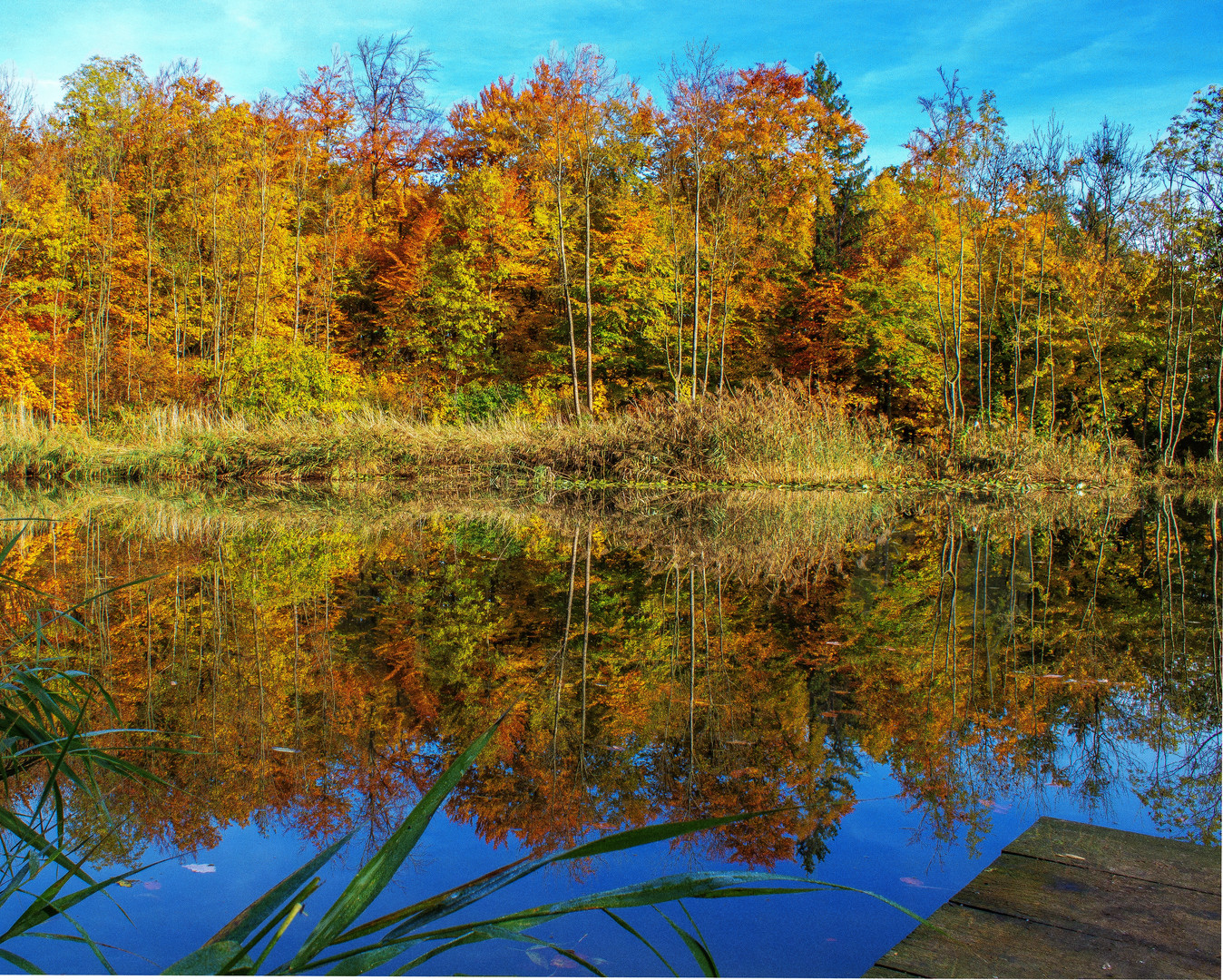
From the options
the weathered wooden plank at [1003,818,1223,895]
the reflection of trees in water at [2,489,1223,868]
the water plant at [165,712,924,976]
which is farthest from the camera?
the reflection of trees in water at [2,489,1223,868]

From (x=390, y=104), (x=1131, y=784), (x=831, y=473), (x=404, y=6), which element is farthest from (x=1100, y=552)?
(x=390, y=104)

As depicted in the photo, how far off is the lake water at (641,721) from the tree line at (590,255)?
13.8 metres

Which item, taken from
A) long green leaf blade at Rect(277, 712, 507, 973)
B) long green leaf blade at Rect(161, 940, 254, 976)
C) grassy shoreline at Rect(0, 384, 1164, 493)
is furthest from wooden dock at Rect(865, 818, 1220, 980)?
grassy shoreline at Rect(0, 384, 1164, 493)

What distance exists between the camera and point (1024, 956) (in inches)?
60.4

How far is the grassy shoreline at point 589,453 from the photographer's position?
1495 centimetres

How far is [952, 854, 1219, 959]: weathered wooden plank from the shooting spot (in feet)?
5.24

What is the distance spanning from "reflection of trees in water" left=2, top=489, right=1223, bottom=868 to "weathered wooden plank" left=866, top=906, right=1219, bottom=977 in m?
0.62

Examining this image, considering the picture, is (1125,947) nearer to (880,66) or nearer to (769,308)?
(880,66)

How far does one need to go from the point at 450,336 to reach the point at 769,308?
30.5 ft

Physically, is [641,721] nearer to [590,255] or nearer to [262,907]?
[262,907]

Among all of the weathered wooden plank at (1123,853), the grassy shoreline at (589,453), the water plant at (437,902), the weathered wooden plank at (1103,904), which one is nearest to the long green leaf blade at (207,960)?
the water plant at (437,902)

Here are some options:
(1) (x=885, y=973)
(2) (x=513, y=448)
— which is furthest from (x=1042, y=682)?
(2) (x=513, y=448)

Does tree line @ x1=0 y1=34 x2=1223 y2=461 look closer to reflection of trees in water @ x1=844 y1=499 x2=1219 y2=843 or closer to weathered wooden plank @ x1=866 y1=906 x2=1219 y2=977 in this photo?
reflection of trees in water @ x1=844 y1=499 x2=1219 y2=843

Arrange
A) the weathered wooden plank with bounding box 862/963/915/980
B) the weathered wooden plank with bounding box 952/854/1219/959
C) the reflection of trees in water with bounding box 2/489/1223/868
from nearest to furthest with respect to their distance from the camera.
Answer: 1. the weathered wooden plank with bounding box 862/963/915/980
2. the weathered wooden plank with bounding box 952/854/1219/959
3. the reflection of trees in water with bounding box 2/489/1223/868
